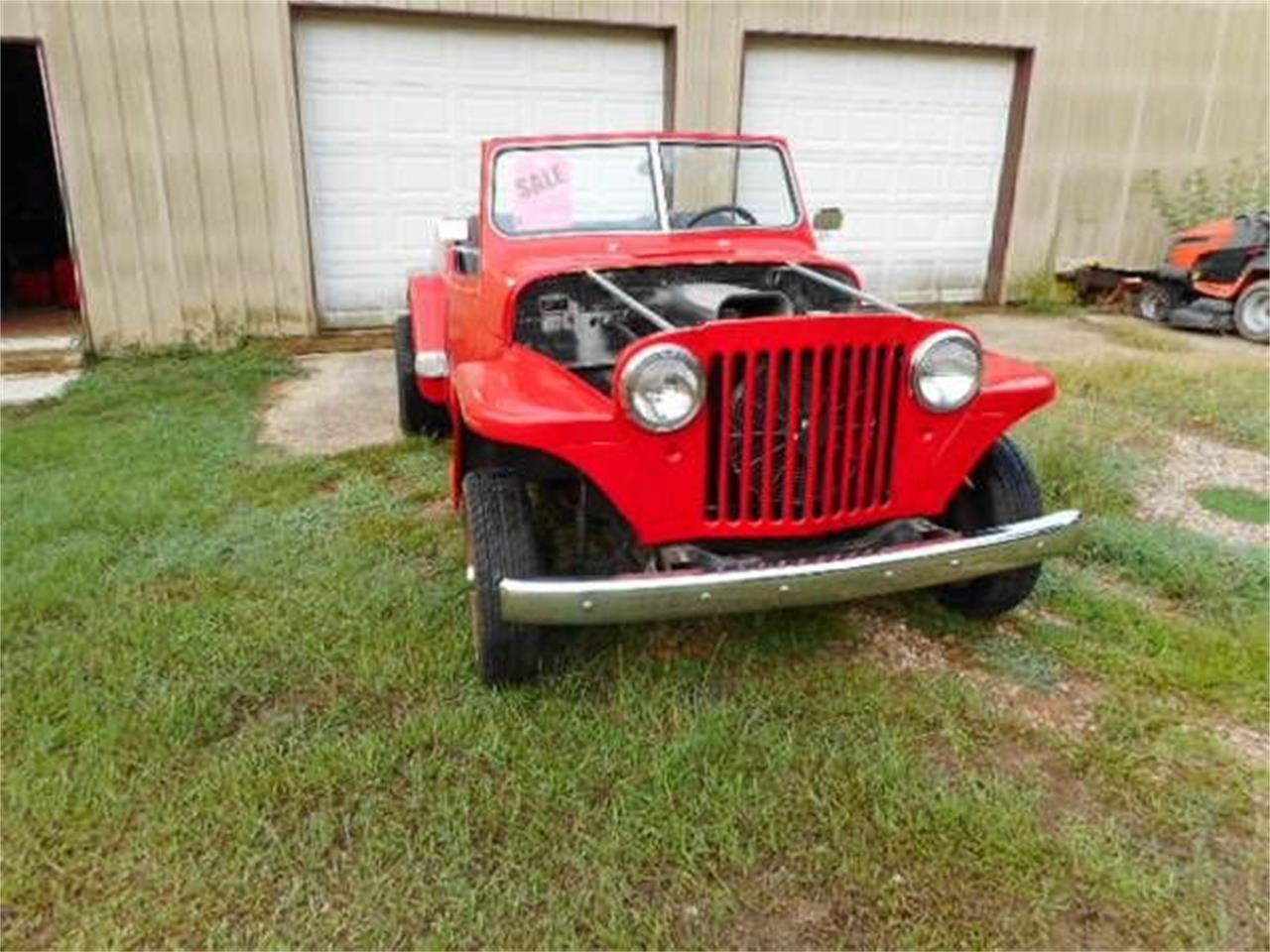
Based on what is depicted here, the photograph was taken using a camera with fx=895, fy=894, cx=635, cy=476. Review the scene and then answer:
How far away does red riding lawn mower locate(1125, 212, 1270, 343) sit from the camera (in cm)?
768

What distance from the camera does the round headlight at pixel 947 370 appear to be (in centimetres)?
239

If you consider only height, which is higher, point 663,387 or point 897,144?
point 897,144

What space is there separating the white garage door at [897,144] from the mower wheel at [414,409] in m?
4.55

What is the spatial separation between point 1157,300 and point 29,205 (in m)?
11.6

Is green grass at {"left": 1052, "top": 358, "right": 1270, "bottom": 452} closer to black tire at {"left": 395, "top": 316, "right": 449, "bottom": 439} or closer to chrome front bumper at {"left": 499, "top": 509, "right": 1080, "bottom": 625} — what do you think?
chrome front bumper at {"left": 499, "top": 509, "right": 1080, "bottom": 625}

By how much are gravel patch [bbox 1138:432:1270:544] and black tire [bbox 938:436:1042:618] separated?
1449 millimetres

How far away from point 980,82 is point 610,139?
6514 millimetres

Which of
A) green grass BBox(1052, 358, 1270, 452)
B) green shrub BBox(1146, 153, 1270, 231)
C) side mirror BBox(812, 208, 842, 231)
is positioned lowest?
green grass BBox(1052, 358, 1270, 452)

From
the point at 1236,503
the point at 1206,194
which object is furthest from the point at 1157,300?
the point at 1236,503

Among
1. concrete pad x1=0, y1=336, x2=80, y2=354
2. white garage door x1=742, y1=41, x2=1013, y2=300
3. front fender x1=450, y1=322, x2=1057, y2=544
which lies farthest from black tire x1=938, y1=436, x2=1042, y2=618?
concrete pad x1=0, y1=336, x2=80, y2=354

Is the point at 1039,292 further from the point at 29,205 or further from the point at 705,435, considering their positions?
the point at 29,205

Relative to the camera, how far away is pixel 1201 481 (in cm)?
434

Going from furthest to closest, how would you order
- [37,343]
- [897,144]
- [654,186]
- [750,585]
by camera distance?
1. [897,144]
2. [37,343]
3. [654,186]
4. [750,585]

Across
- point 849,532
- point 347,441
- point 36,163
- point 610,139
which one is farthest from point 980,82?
point 36,163
